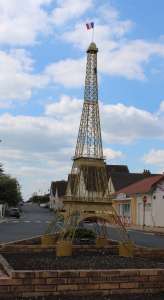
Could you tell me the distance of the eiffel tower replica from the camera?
46.0 feet

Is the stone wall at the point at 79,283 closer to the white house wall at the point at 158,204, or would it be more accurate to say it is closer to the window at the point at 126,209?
the white house wall at the point at 158,204

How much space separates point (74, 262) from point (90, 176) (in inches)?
130

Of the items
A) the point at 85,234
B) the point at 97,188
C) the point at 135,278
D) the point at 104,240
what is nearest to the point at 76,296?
the point at 135,278

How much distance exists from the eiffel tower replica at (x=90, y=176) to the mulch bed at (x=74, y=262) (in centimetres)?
83

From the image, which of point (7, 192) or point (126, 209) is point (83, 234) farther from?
point (7, 192)

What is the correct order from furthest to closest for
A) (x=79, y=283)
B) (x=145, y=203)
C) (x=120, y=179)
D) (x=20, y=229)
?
(x=120, y=179), (x=145, y=203), (x=20, y=229), (x=79, y=283)

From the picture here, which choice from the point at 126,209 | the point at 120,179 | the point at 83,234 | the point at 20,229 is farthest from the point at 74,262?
the point at 120,179

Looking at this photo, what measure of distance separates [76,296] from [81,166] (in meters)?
5.83

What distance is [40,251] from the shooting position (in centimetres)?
1502

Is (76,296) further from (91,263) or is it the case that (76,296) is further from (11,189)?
(11,189)

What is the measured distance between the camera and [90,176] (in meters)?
15.1

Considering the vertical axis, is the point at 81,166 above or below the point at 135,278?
above

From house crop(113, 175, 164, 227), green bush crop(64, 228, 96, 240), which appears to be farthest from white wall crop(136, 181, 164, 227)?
green bush crop(64, 228, 96, 240)

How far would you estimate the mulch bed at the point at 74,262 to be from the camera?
449 inches
